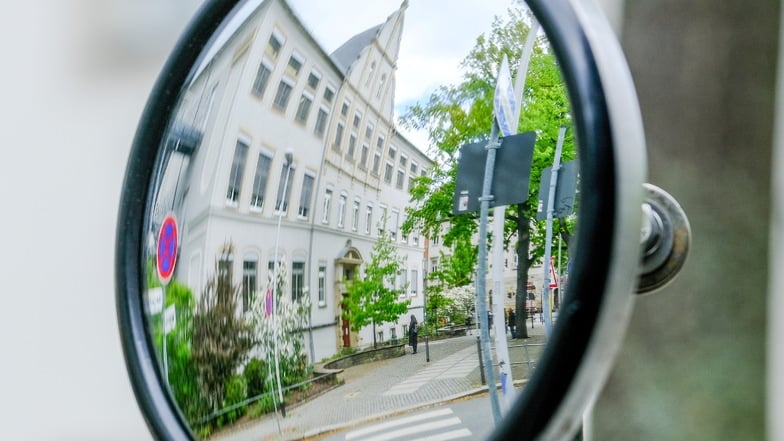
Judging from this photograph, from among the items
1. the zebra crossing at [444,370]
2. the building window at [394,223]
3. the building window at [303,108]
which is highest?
the building window at [303,108]

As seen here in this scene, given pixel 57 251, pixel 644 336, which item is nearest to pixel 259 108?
pixel 644 336

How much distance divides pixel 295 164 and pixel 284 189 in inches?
0.6

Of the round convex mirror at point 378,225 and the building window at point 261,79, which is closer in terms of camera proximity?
the round convex mirror at point 378,225

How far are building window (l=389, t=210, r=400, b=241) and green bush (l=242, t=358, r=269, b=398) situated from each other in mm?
101

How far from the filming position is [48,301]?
77 cm

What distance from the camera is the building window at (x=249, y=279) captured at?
0.32 meters

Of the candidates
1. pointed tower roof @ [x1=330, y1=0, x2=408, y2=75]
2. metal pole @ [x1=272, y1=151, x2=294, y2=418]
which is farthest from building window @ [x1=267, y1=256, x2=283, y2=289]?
pointed tower roof @ [x1=330, y1=0, x2=408, y2=75]

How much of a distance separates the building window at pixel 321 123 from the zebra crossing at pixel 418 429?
146 millimetres

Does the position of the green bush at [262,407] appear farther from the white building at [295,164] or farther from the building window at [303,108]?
the building window at [303,108]

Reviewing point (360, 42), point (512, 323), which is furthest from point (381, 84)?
point (512, 323)

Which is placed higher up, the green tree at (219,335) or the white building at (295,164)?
the white building at (295,164)

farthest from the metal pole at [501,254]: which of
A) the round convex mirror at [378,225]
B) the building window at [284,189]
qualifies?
the building window at [284,189]

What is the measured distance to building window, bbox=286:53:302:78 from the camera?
0.34m

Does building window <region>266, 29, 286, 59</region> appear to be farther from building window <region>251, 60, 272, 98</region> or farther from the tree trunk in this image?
the tree trunk
